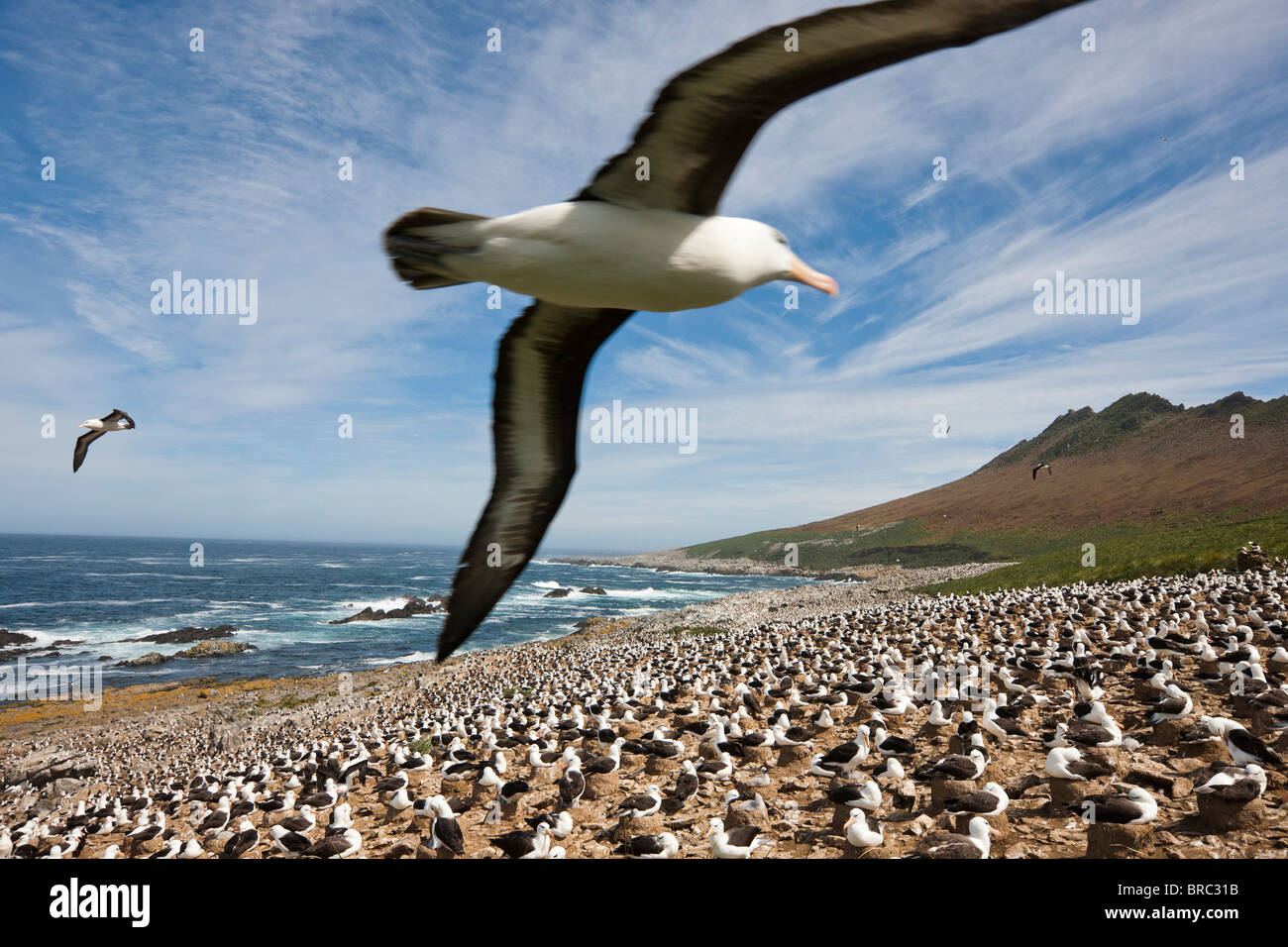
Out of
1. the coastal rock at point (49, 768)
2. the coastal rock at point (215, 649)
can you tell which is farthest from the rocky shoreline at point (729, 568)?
the coastal rock at point (49, 768)

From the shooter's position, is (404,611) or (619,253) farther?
(404,611)

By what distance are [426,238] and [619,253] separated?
835mm

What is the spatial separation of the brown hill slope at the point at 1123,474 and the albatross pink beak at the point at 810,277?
7032cm

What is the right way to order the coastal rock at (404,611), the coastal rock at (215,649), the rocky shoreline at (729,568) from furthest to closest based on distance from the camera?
the rocky shoreline at (729,568), the coastal rock at (404,611), the coastal rock at (215,649)

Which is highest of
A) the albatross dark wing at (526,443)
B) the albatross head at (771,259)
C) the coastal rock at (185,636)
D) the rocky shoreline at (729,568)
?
the albatross head at (771,259)

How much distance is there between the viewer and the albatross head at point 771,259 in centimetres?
273

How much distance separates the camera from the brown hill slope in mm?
65812

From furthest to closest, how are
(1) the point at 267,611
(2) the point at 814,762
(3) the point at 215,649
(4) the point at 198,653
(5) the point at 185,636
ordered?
(1) the point at 267,611 < (5) the point at 185,636 < (3) the point at 215,649 < (4) the point at 198,653 < (2) the point at 814,762

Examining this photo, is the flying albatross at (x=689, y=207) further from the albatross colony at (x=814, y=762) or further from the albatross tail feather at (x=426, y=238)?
the albatross colony at (x=814, y=762)

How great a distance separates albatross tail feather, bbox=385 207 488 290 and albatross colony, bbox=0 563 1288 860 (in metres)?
5.16

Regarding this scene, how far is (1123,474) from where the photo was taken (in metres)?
82.8

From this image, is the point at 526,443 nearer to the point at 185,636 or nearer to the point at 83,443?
the point at 83,443

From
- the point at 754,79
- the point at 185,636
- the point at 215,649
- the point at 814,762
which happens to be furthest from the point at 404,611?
the point at 754,79

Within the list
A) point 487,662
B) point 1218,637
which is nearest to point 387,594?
point 487,662
